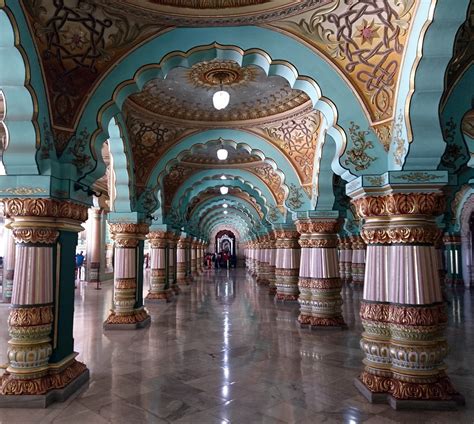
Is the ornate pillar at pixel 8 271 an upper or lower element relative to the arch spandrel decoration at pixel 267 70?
lower

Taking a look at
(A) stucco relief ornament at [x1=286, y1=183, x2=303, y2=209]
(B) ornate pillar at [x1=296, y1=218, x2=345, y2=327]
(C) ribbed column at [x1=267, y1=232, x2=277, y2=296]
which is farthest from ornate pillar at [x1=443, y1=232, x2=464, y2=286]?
(B) ornate pillar at [x1=296, y1=218, x2=345, y2=327]

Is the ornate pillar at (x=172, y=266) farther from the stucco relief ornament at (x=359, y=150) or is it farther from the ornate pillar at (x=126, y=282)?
the stucco relief ornament at (x=359, y=150)

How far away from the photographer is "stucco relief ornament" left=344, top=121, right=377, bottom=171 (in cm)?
467

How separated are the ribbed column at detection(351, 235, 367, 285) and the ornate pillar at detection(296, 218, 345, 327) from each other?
33.5 feet

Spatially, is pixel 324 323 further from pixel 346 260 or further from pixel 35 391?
pixel 346 260

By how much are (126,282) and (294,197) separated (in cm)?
427

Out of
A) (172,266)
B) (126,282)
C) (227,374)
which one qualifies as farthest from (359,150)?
(172,266)

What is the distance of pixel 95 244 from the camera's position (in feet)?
59.3

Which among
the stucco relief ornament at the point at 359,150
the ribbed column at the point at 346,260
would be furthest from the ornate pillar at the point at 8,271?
the ribbed column at the point at 346,260

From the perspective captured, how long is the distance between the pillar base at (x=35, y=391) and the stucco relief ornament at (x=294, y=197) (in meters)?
6.01

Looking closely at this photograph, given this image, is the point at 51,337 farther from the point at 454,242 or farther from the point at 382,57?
the point at 454,242

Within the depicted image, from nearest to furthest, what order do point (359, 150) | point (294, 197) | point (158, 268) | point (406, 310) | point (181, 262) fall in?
point (406, 310) → point (359, 150) → point (294, 197) → point (158, 268) → point (181, 262)

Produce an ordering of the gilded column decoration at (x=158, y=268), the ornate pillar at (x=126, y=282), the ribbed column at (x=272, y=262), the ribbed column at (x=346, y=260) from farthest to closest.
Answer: the ribbed column at (x=346, y=260), the ribbed column at (x=272, y=262), the gilded column decoration at (x=158, y=268), the ornate pillar at (x=126, y=282)

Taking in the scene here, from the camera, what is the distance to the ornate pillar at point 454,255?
57.1 feet
